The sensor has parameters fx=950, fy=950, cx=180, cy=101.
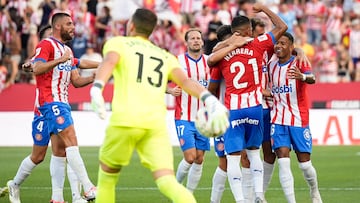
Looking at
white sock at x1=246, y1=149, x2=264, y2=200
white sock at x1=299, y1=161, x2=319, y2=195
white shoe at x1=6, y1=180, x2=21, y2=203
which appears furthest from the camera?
white shoe at x1=6, y1=180, x2=21, y2=203

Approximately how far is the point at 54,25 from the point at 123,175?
545cm

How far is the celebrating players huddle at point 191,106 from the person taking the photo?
985 centimetres

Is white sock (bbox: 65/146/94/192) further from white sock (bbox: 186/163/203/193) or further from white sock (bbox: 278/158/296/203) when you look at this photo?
white sock (bbox: 278/158/296/203)

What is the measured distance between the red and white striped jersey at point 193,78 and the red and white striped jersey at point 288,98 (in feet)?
3.86

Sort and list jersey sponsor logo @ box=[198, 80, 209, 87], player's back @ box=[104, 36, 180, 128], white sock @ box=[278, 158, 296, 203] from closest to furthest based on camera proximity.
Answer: player's back @ box=[104, 36, 180, 128] < white sock @ box=[278, 158, 296, 203] < jersey sponsor logo @ box=[198, 80, 209, 87]

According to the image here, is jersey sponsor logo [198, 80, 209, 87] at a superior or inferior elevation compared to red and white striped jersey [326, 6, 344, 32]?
inferior

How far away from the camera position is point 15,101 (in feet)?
84.3

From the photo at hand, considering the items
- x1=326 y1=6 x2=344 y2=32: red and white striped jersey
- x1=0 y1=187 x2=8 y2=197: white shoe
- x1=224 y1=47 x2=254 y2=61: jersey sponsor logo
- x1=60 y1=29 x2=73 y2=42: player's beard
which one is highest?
x1=326 y1=6 x2=344 y2=32: red and white striped jersey

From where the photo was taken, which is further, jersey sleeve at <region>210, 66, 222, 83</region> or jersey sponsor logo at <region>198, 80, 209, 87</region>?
jersey sponsor logo at <region>198, 80, 209, 87</region>

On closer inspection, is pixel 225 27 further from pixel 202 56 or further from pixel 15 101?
pixel 15 101

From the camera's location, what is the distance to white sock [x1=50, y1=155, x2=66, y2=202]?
13289 millimetres

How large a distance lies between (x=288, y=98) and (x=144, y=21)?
3949mm

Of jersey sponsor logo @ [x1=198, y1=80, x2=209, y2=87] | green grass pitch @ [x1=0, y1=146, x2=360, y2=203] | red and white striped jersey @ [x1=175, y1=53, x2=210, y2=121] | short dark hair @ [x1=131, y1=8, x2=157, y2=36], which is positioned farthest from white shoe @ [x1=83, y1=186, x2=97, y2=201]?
short dark hair @ [x1=131, y1=8, x2=157, y2=36]

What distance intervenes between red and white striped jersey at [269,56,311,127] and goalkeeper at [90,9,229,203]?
3624mm
